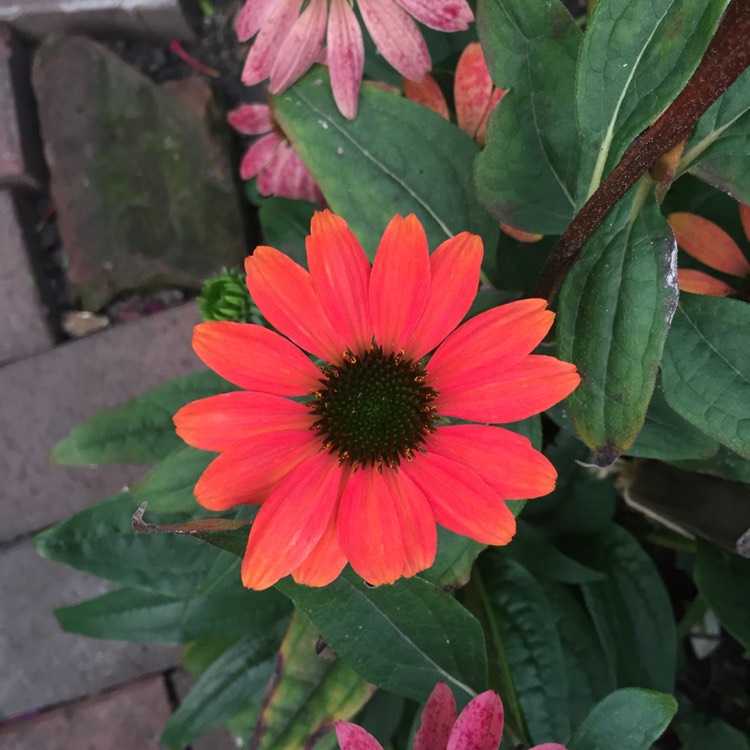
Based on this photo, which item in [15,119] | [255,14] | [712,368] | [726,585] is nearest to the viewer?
[712,368]

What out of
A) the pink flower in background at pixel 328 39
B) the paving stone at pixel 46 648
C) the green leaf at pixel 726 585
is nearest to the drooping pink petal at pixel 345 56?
the pink flower in background at pixel 328 39

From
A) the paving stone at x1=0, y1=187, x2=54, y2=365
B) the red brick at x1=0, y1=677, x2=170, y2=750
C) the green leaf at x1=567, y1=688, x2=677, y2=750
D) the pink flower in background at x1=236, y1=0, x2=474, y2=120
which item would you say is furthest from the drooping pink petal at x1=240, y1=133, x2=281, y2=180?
the red brick at x1=0, y1=677, x2=170, y2=750

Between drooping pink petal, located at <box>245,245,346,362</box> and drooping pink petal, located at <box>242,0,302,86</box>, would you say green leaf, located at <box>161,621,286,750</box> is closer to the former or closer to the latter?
drooping pink petal, located at <box>245,245,346,362</box>

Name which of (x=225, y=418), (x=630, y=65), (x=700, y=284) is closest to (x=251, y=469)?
(x=225, y=418)

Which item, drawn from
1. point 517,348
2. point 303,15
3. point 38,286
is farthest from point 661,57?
point 38,286

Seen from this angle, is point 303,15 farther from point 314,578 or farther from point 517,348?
point 314,578

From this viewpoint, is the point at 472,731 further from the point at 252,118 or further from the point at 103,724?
the point at 103,724
